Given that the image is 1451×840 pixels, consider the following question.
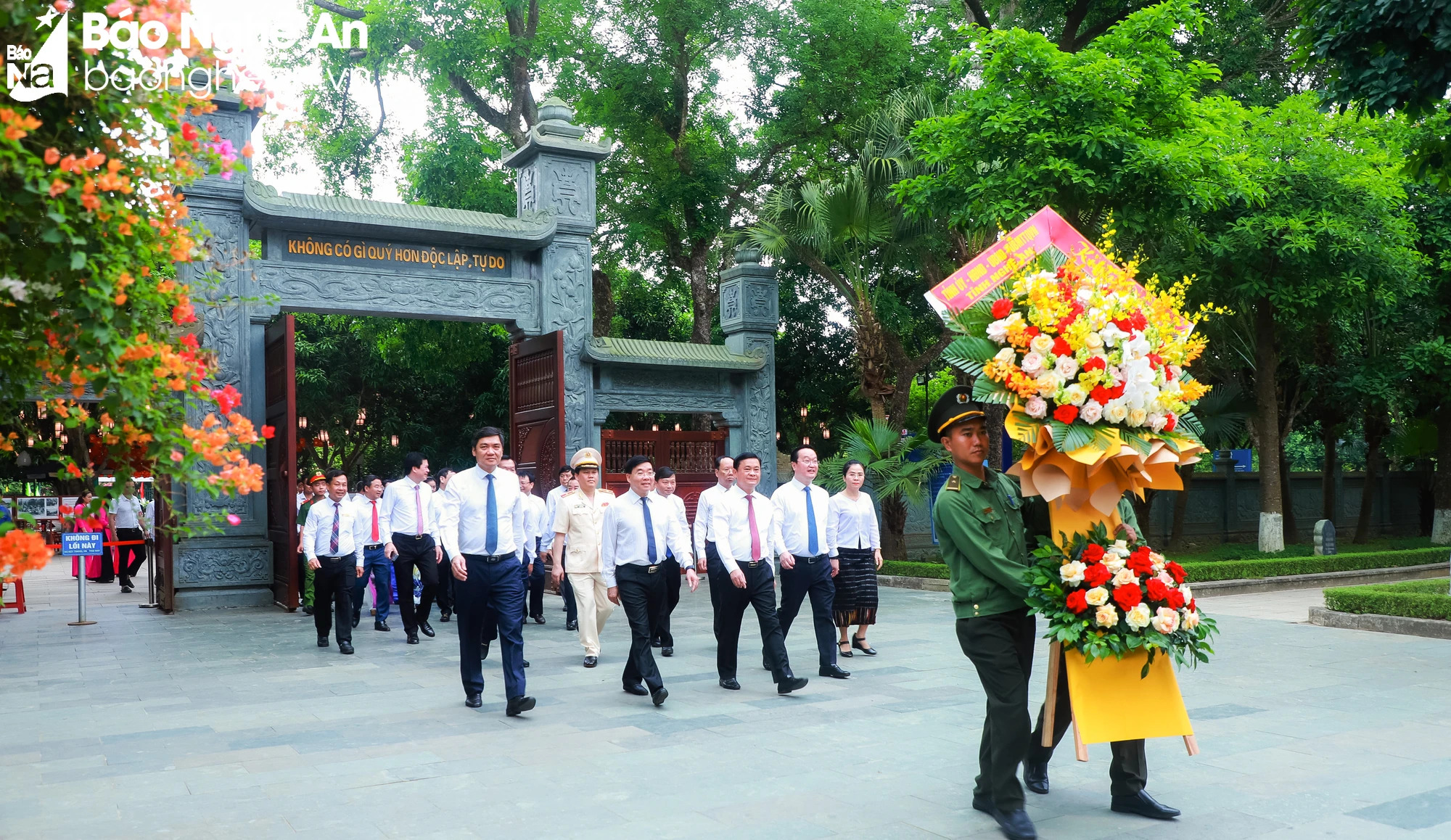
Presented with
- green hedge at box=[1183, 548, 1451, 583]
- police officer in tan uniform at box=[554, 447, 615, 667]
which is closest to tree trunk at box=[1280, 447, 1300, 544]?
green hedge at box=[1183, 548, 1451, 583]

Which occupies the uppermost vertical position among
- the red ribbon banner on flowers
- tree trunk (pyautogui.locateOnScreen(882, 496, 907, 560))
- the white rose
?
the red ribbon banner on flowers

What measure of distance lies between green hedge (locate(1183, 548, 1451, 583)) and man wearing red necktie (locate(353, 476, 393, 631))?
955 centimetres

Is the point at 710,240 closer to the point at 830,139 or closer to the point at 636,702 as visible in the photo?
the point at 830,139

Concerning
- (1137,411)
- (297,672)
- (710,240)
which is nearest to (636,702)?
(297,672)

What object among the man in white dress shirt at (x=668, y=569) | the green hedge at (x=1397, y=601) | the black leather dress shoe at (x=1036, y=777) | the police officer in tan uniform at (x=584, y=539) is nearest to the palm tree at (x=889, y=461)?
the green hedge at (x=1397, y=601)

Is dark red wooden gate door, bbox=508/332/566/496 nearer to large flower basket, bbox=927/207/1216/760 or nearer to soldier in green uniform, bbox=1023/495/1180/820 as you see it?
soldier in green uniform, bbox=1023/495/1180/820

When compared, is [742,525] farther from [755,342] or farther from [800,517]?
[755,342]

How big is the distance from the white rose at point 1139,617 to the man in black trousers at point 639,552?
3444mm

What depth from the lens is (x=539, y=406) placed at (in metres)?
13.5

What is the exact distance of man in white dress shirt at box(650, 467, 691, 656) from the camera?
7.74m

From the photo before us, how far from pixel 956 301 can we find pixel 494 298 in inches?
379

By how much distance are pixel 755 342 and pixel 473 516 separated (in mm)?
8945

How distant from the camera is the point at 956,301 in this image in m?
4.73

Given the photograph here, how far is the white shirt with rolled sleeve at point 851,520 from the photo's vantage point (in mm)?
8461
